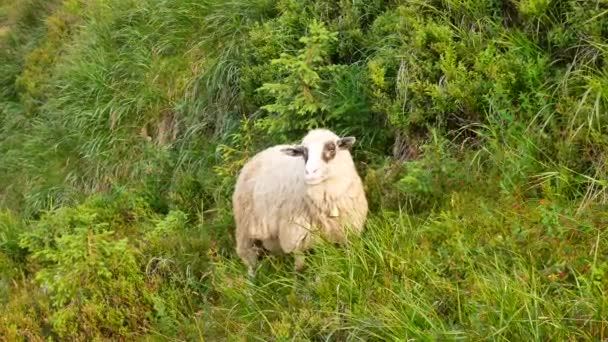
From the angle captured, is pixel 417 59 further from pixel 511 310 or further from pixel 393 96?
pixel 511 310

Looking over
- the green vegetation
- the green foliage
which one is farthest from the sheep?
the green foliage

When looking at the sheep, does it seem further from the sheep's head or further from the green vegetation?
the green vegetation

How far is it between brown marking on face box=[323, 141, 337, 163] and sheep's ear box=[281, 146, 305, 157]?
161mm

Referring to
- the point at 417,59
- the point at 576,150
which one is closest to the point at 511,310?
the point at 576,150

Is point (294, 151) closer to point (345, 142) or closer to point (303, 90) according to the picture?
point (345, 142)

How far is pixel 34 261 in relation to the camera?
7.49 metres

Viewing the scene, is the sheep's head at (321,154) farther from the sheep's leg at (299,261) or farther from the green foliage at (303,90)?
the green foliage at (303,90)

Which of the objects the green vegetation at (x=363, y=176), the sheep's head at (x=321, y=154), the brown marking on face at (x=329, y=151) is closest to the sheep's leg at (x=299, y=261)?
the green vegetation at (x=363, y=176)

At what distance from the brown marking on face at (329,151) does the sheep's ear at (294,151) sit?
16 cm

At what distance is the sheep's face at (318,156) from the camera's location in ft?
16.1

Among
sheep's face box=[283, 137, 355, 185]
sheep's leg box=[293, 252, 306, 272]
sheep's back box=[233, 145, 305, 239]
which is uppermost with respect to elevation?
sheep's face box=[283, 137, 355, 185]

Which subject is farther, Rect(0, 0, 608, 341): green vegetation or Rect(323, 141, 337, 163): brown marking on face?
Rect(323, 141, 337, 163): brown marking on face

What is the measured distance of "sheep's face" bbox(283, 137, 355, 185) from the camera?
4910mm

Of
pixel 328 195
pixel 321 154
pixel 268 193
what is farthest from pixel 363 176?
pixel 321 154
